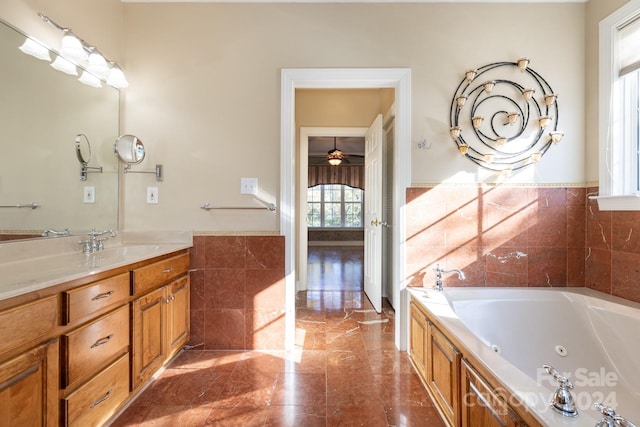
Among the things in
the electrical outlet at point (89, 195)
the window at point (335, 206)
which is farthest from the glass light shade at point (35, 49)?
the window at point (335, 206)

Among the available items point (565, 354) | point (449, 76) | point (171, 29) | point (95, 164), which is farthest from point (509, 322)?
point (171, 29)

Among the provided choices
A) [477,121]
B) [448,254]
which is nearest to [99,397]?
[448,254]

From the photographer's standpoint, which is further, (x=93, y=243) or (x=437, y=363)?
(x=93, y=243)

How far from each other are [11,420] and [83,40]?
6.93 ft

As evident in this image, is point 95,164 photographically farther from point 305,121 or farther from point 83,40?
point 305,121

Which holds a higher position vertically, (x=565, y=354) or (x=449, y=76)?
(x=449, y=76)

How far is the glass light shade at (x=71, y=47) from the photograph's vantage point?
1753mm

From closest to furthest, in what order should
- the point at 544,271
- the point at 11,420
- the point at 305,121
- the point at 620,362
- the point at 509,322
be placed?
the point at 11,420 → the point at 620,362 → the point at 509,322 → the point at 544,271 → the point at 305,121

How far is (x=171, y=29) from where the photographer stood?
7.47 feet

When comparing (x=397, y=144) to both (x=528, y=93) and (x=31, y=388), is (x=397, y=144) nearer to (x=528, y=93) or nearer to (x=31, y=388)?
(x=528, y=93)

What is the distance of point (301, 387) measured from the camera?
1.80 metres

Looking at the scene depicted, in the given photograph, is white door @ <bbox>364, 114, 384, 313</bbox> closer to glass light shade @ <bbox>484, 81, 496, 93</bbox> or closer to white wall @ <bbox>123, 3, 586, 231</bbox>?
white wall @ <bbox>123, 3, 586, 231</bbox>

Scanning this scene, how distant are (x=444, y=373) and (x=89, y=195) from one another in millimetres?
2432

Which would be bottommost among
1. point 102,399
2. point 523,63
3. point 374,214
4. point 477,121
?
point 102,399
